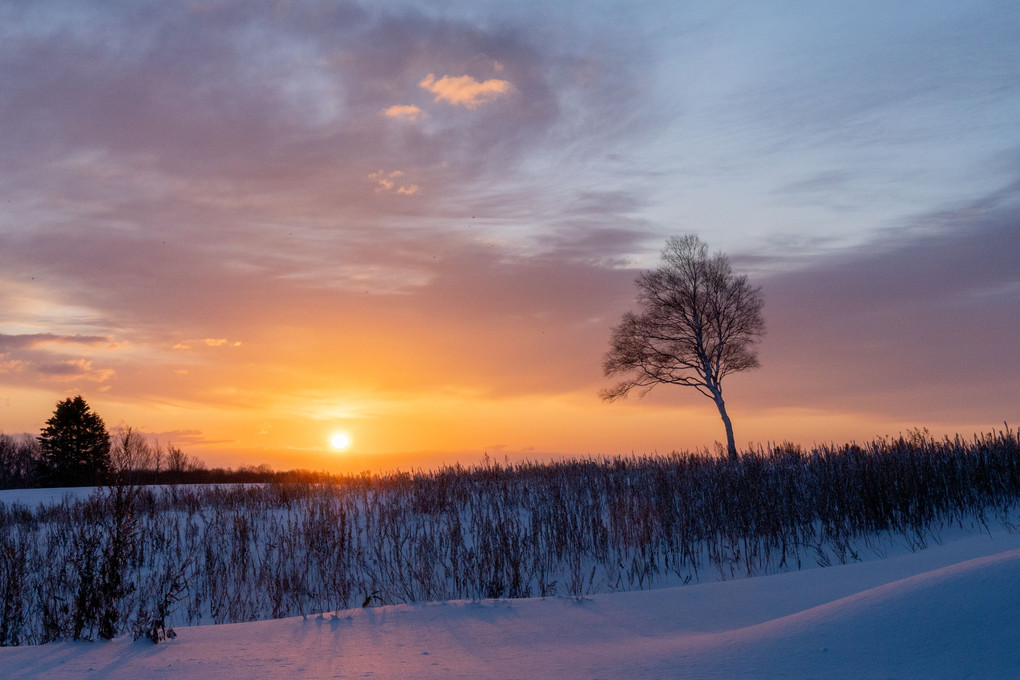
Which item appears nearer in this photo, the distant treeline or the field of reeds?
the field of reeds

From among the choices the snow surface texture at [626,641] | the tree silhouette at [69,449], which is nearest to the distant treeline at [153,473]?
the tree silhouette at [69,449]

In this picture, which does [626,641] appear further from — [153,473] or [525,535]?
[153,473]

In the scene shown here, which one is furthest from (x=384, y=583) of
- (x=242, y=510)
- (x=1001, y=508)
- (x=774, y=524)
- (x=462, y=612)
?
(x=1001, y=508)

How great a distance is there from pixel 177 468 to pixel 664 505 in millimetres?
43333

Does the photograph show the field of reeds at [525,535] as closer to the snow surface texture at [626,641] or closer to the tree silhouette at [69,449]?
the snow surface texture at [626,641]

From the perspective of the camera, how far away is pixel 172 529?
1491cm

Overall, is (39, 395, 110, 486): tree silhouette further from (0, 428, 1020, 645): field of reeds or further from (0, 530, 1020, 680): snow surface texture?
(0, 530, 1020, 680): snow surface texture

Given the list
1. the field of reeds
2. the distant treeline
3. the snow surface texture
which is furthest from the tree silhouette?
the snow surface texture

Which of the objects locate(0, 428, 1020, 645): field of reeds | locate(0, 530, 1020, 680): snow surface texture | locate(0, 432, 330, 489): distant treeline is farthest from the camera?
locate(0, 432, 330, 489): distant treeline

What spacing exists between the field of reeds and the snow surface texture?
4.50 ft

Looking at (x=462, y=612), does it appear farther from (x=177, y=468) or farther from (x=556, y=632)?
(x=177, y=468)

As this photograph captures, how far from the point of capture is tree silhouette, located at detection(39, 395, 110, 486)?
44438 mm

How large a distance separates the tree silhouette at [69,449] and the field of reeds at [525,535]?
103ft

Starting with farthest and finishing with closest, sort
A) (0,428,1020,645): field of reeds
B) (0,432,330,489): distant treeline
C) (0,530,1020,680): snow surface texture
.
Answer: (0,432,330,489): distant treeline → (0,428,1020,645): field of reeds → (0,530,1020,680): snow surface texture
